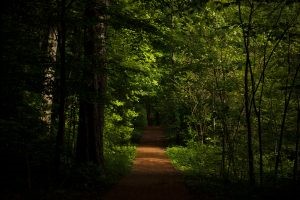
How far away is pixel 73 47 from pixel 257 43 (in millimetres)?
7200

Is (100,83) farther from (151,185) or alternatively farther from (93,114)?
(151,185)

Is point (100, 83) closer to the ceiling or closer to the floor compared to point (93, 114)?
closer to the ceiling

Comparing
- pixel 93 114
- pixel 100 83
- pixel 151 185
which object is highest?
pixel 100 83

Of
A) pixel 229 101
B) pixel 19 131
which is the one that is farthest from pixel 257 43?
pixel 19 131

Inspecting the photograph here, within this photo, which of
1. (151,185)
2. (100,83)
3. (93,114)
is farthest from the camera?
(100,83)

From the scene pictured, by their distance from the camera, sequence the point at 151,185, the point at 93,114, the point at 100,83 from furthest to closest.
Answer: the point at 100,83 → the point at 93,114 → the point at 151,185

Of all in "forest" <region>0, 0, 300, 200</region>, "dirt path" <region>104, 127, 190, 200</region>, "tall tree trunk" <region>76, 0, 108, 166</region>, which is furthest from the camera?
"tall tree trunk" <region>76, 0, 108, 166</region>

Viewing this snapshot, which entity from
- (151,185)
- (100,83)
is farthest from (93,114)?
(151,185)

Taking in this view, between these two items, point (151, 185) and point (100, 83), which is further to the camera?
point (100, 83)

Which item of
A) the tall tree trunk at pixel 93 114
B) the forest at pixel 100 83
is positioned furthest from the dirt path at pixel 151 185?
the tall tree trunk at pixel 93 114

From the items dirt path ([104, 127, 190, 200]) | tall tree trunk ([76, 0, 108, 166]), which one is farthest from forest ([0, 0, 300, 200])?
dirt path ([104, 127, 190, 200])

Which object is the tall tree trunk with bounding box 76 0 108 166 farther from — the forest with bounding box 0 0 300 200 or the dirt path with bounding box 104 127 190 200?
the dirt path with bounding box 104 127 190 200

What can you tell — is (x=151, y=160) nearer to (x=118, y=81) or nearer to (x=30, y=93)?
(x=118, y=81)

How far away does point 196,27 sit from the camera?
17703 mm
